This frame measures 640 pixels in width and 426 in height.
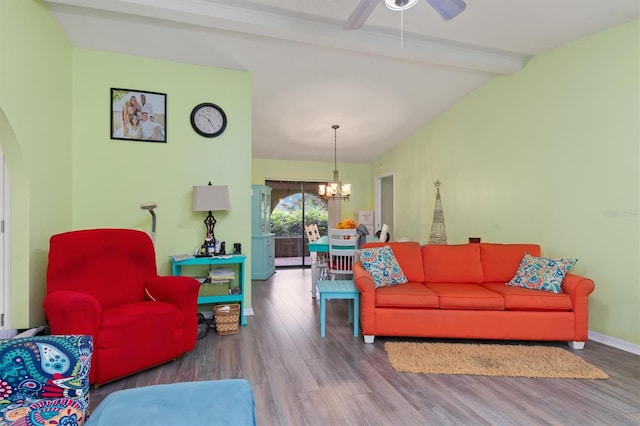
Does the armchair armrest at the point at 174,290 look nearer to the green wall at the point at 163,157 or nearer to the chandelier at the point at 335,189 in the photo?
the green wall at the point at 163,157

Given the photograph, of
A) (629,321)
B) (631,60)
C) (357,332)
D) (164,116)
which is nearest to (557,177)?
(631,60)

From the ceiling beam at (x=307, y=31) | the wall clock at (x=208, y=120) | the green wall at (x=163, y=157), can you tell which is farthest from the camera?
the wall clock at (x=208, y=120)

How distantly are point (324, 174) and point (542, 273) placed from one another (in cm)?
496

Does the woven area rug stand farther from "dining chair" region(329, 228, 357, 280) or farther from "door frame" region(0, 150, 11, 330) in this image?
"door frame" region(0, 150, 11, 330)

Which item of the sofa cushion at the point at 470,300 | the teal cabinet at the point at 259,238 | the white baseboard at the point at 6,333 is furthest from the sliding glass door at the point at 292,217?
the white baseboard at the point at 6,333

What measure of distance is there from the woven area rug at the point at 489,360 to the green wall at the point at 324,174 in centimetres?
482

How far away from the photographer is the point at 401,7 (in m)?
2.24

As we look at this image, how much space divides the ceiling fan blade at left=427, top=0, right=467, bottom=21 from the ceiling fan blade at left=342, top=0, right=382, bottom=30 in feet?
1.24

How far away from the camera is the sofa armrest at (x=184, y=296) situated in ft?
8.38

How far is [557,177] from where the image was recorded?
341cm

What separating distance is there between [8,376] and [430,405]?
83.9 inches

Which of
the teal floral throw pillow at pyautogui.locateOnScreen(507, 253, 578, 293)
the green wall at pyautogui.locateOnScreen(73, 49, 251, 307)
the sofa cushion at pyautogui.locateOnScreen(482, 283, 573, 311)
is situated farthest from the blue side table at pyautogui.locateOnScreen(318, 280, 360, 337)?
the teal floral throw pillow at pyautogui.locateOnScreen(507, 253, 578, 293)

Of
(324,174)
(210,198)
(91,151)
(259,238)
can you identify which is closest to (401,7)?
(210,198)

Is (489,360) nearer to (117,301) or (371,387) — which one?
(371,387)
